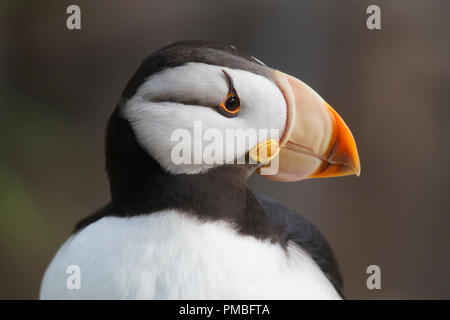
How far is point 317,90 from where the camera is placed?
312cm

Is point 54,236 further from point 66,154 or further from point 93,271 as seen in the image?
point 93,271

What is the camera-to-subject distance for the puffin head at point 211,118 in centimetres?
126

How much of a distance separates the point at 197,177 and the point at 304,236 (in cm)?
52

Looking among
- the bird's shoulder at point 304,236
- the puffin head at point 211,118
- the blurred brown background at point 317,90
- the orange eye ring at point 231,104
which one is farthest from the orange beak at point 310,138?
the blurred brown background at point 317,90

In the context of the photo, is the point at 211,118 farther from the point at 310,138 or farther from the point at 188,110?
the point at 310,138

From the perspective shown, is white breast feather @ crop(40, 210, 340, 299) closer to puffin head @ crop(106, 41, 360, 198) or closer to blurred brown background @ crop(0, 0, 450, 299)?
puffin head @ crop(106, 41, 360, 198)

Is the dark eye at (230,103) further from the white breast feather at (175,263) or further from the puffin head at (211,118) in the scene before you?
the white breast feather at (175,263)

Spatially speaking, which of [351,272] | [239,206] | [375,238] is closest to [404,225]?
[375,238]

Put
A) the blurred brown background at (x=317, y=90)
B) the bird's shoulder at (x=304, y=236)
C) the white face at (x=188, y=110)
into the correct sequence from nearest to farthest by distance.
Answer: the white face at (x=188, y=110)
the bird's shoulder at (x=304, y=236)
the blurred brown background at (x=317, y=90)

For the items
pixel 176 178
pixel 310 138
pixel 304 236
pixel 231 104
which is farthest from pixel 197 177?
pixel 304 236

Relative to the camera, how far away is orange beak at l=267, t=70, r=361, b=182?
4.40ft

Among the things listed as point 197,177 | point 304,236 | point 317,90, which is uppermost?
point 317,90
